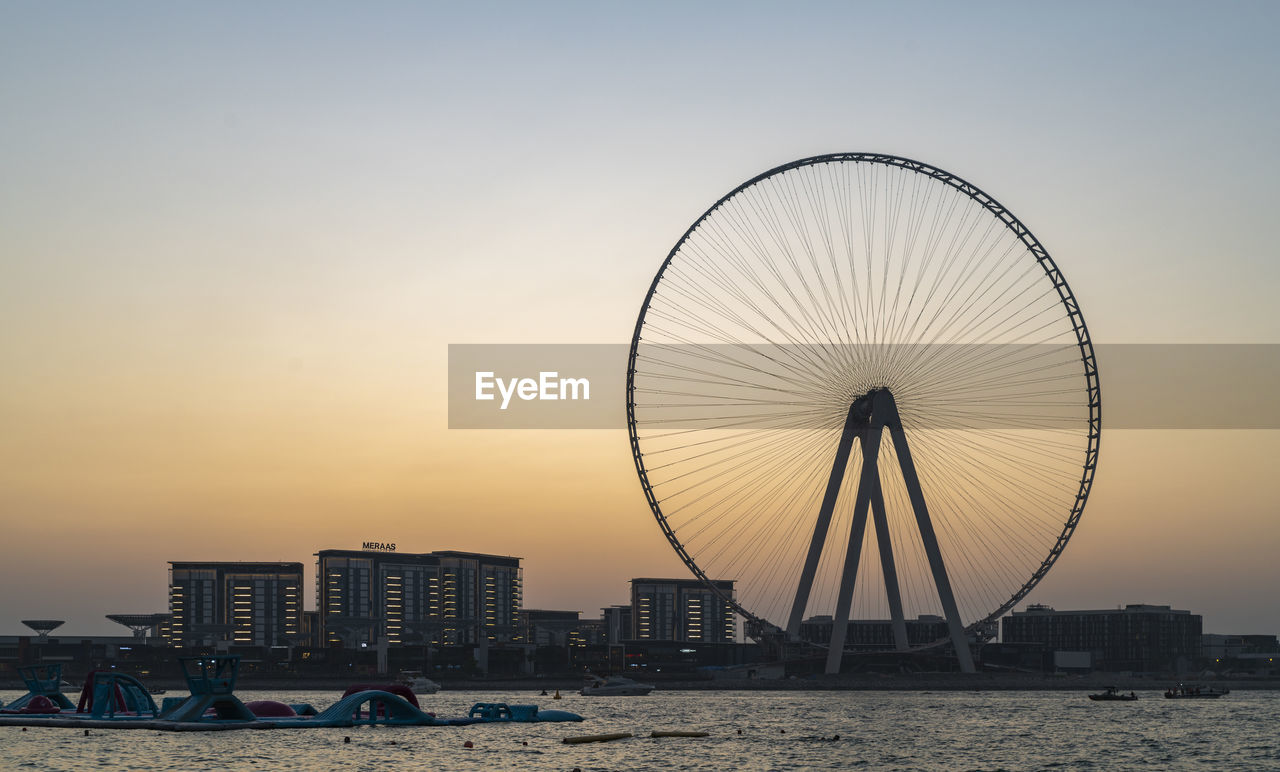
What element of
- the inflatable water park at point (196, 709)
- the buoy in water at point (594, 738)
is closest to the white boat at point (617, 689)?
the inflatable water park at point (196, 709)

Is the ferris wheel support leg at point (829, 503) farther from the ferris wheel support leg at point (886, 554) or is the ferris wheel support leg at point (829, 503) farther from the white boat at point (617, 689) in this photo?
the white boat at point (617, 689)

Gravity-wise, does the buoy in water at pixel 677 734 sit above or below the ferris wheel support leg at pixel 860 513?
below

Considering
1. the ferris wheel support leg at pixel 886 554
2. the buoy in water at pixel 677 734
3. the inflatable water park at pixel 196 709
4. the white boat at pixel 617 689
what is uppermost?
the ferris wheel support leg at pixel 886 554

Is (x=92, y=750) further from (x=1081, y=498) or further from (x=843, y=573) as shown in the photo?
(x=1081, y=498)

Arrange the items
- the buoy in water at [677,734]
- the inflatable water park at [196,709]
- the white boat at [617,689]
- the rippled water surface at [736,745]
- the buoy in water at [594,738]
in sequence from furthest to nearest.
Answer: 1. the white boat at [617,689]
2. the buoy in water at [677,734]
3. the buoy in water at [594,738]
4. the inflatable water park at [196,709]
5. the rippled water surface at [736,745]

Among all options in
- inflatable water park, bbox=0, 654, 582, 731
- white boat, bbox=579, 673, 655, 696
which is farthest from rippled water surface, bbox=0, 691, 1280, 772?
white boat, bbox=579, 673, 655, 696

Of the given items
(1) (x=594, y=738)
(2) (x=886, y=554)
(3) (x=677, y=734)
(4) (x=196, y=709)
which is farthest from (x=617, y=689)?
(4) (x=196, y=709)

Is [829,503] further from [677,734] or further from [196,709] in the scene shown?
[196,709]
